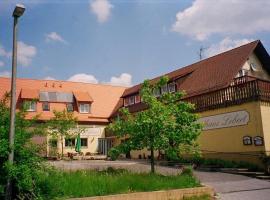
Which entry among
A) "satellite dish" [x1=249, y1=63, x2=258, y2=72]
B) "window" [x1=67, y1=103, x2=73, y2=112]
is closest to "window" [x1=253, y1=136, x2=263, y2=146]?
"satellite dish" [x1=249, y1=63, x2=258, y2=72]

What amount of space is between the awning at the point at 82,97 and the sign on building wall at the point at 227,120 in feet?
67.2

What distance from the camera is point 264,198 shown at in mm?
14656

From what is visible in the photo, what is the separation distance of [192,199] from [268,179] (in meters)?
8.07

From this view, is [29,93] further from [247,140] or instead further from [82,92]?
[247,140]

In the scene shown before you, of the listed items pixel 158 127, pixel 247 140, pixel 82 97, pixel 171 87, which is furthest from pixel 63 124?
pixel 158 127

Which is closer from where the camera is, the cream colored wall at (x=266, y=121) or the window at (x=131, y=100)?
the cream colored wall at (x=266, y=121)

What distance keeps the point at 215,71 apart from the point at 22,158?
24064 mm

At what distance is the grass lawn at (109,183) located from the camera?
40.9ft

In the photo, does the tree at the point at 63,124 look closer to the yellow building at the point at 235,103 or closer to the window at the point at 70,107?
the window at the point at 70,107

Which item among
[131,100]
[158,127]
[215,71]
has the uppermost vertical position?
[215,71]

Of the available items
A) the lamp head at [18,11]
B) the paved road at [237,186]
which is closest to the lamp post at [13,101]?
the lamp head at [18,11]

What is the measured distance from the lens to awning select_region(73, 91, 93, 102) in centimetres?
4509

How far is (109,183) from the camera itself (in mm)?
13680

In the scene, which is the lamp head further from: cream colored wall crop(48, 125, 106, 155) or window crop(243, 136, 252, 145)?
cream colored wall crop(48, 125, 106, 155)
